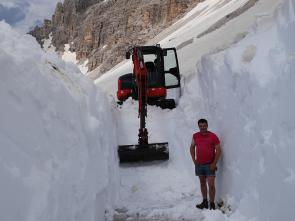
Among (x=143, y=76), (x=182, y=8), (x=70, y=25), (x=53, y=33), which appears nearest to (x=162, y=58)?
(x=143, y=76)

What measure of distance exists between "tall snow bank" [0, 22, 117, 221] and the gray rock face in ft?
188

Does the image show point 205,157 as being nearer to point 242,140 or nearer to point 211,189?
point 211,189

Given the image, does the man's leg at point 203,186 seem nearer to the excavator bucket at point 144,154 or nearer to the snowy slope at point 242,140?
the snowy slope at point 242,140

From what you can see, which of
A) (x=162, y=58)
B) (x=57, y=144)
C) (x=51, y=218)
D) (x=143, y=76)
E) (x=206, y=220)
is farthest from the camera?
(x=162, y=58)

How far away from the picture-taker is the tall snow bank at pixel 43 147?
17.6 ft

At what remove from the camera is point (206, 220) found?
7.85m

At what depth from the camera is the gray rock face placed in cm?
6906

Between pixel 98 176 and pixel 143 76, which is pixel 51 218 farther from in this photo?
pixel 143 76

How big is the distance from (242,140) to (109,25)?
75.2 metres

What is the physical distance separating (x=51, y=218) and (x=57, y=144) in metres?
1.38

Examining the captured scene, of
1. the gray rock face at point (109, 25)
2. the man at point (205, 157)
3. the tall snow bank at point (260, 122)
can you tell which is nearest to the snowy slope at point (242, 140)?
the tall snow bank at point (260, 122)

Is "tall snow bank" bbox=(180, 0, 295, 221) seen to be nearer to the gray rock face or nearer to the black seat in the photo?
the black seat

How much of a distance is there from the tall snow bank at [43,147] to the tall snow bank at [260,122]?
2132mm

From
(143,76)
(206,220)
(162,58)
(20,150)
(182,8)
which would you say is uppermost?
(182,8)
